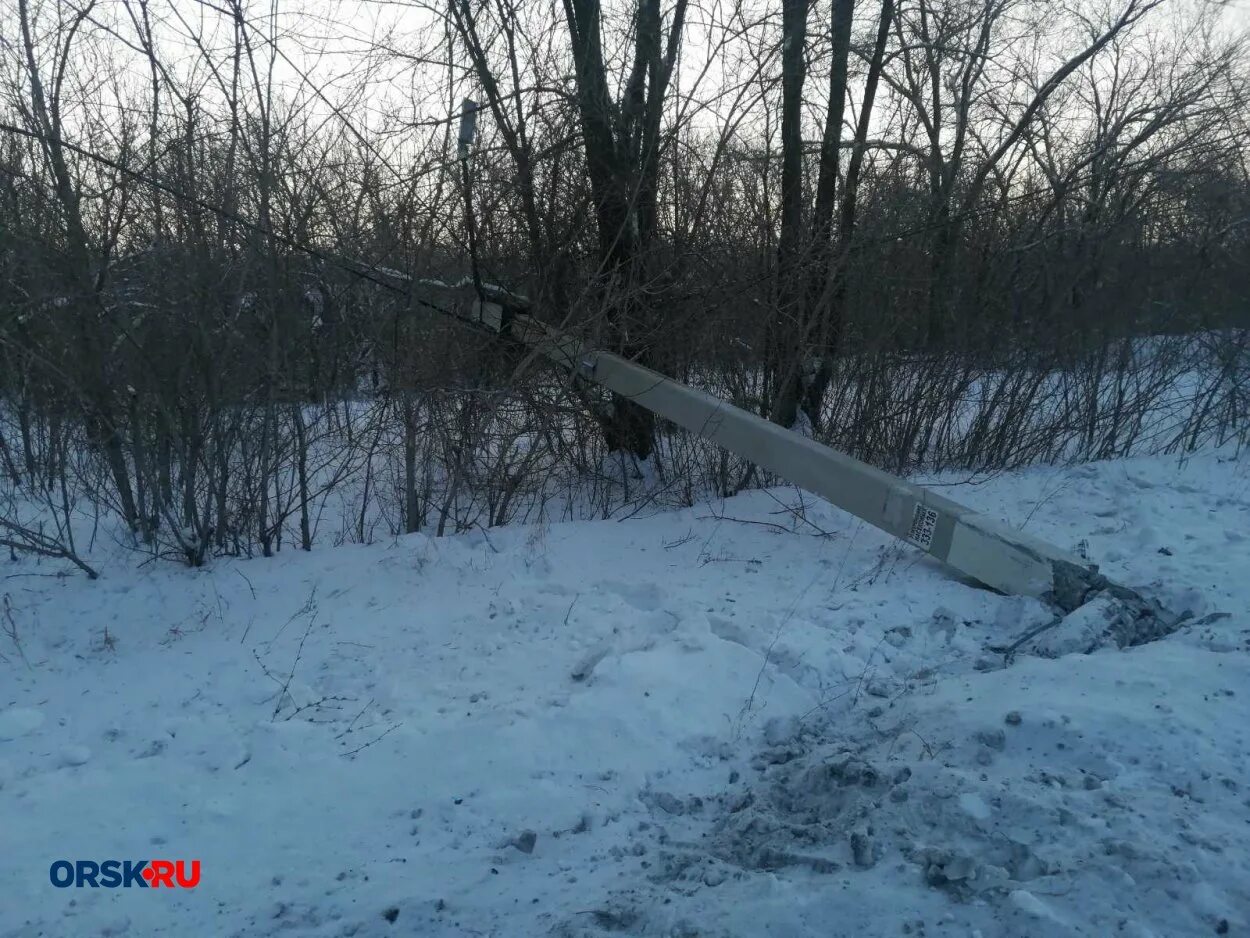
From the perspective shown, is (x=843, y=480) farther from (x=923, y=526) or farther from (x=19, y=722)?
(x=19, y=722)

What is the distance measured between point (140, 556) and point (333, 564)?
3.82ft

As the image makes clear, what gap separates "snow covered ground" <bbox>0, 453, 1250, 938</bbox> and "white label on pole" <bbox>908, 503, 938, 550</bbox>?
16 centimetres

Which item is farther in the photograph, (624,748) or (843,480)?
(843,480)

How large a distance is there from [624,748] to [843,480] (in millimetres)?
2452

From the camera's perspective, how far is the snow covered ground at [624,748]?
8.25 feet

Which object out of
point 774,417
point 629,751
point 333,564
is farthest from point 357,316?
point 629,751

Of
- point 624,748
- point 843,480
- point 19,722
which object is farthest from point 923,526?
point 19,722

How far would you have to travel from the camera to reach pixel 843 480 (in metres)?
5.19

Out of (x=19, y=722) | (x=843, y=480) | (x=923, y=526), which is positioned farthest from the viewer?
(x=843, y=480)

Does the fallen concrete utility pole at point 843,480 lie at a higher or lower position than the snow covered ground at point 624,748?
higher

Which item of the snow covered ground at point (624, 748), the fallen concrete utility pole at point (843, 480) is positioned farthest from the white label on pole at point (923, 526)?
the snow covered ground at point (624, 748)

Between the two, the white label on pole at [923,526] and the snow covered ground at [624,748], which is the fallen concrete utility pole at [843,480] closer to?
the white label on pole at [923,526]

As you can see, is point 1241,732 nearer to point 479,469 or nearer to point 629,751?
point 629,751

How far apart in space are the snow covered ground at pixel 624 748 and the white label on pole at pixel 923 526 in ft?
0.54
